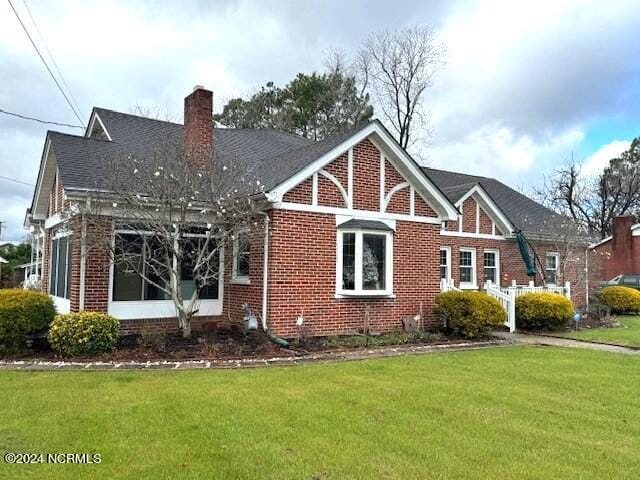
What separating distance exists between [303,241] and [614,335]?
8991 millimetres

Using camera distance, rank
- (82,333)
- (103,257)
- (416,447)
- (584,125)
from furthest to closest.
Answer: (584,125) < (103,257) < (82,333) < (416,447)

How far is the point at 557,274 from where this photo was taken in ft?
67.1

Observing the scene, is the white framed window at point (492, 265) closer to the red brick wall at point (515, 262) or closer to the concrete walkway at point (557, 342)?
the red brick wall at point (515, 262)

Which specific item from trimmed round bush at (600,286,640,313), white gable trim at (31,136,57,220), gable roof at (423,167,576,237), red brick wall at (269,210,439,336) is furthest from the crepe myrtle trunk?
trimmed round bush at (600,286,640,313)

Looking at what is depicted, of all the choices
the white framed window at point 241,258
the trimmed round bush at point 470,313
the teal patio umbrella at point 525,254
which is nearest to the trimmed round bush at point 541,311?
the trimmed round bush at point 470,313

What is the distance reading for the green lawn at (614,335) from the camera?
1235 cm

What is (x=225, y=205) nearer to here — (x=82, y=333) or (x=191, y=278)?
(x=191, y=278)

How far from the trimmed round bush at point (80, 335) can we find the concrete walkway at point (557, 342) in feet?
30.5

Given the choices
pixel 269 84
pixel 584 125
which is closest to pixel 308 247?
pixel 584 125

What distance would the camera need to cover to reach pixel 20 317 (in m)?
9.05

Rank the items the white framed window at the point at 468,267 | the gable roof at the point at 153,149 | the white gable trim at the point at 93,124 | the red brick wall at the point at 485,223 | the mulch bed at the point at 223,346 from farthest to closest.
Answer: the red brick wall at the point at 485,223, the white framed window at the point at 468,267, the white gable trim at the point at 93,124, the gable roof at the point at 153,149, the mulch bed at the point at 223,346

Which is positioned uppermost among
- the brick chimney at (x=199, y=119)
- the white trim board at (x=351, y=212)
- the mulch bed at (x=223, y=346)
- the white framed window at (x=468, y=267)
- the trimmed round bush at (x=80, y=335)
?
the brick chimney at (x=199, y=119)

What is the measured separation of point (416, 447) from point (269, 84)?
34.2 metres

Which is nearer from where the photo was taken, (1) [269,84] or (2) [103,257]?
(2) [103,257]
